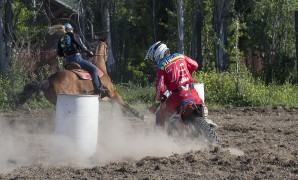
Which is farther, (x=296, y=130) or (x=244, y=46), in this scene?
(x=244, y=46)

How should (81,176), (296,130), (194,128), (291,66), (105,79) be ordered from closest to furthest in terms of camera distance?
(81,176) < (194,128) < (296,130) < (105,79) < (291,66)

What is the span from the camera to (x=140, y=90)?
22844 mm

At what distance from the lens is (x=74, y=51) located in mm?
15047

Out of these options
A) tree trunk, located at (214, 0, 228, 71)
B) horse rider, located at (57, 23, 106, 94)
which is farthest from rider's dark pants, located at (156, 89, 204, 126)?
tree trunk, located at (214, 0, 228, 71)

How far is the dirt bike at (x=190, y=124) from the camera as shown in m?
10.0

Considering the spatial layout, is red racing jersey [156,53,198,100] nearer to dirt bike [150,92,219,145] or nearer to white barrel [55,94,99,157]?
dirt bike [150,92,219,145]

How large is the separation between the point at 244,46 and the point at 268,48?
625cm

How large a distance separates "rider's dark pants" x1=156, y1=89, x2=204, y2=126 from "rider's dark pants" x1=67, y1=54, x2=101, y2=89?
5.38m

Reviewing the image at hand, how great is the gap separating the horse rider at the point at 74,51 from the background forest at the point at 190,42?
4.16 meters

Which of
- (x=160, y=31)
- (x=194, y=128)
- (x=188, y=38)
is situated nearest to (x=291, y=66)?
(x=188, y=38)

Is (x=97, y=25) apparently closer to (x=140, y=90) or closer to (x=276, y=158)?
(x=140, y=90)

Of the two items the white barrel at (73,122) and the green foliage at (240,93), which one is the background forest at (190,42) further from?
the white barrel at (73,122)

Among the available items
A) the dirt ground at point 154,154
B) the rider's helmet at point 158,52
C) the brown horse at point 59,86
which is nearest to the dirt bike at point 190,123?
the dirt ground at point 154,154

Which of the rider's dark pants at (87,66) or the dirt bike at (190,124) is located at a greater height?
the rider's dark pants at (87,66)
